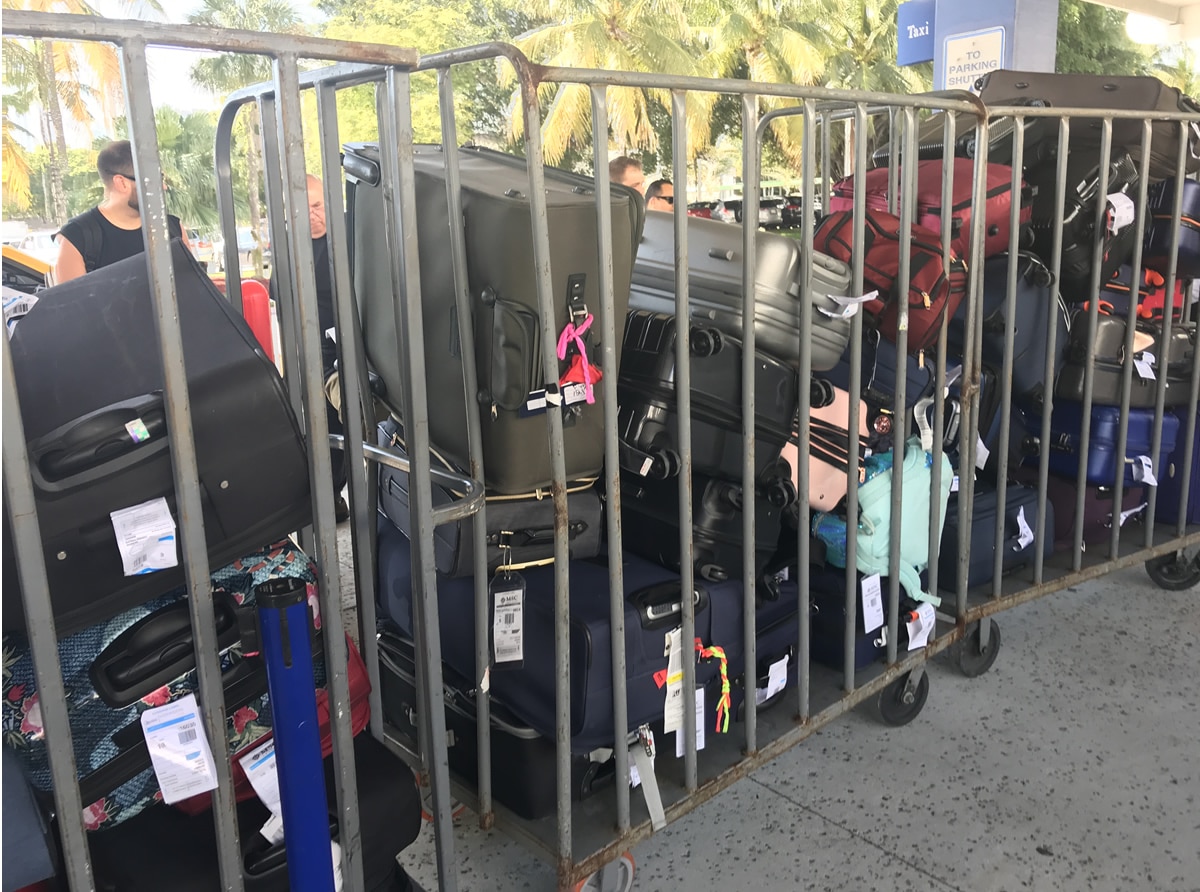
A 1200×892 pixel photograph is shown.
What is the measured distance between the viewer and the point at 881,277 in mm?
2547

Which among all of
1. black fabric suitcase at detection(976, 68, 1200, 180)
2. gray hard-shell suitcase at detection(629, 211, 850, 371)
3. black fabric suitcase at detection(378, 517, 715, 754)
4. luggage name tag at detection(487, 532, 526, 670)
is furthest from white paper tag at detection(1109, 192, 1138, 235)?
luggage name tag at detection(487, 532, 526, 670)

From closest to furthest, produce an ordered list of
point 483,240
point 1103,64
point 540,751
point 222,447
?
point 222,447, point 483,240, point 540,751, point 1103,64

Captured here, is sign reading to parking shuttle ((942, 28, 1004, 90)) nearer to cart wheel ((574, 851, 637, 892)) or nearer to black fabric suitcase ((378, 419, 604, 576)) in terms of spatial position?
black fabric suitcase ((378, 419, 604, 576))

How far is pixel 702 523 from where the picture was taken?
2.29 metres

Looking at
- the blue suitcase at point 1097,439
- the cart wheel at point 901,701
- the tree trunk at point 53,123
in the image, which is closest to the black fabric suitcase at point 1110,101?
the blue suitcase at point 1097,439

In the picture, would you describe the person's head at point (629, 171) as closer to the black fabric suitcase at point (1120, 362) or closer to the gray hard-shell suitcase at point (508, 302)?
the black fabric suitcase at point (1120, 362)

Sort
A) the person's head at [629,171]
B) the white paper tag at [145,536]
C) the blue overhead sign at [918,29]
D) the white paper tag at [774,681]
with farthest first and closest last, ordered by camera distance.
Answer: the blue overhead sign at [918,29] < the person's head at [629,171] < the white paper tag at [774,681] < the white paper tag at [145,536]

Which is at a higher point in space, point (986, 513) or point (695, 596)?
point (695, 596)

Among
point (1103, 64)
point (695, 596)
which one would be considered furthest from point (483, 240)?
point (1103, 64)

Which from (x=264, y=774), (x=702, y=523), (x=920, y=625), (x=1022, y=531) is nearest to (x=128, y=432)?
(x=264, y=774)

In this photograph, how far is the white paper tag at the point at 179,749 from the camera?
139 centimetres

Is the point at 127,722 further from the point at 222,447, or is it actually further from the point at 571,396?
the point at 571,396

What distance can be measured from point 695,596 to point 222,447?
1108 mm

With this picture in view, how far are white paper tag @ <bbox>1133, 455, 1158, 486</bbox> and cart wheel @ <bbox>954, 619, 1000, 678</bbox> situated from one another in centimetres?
82
